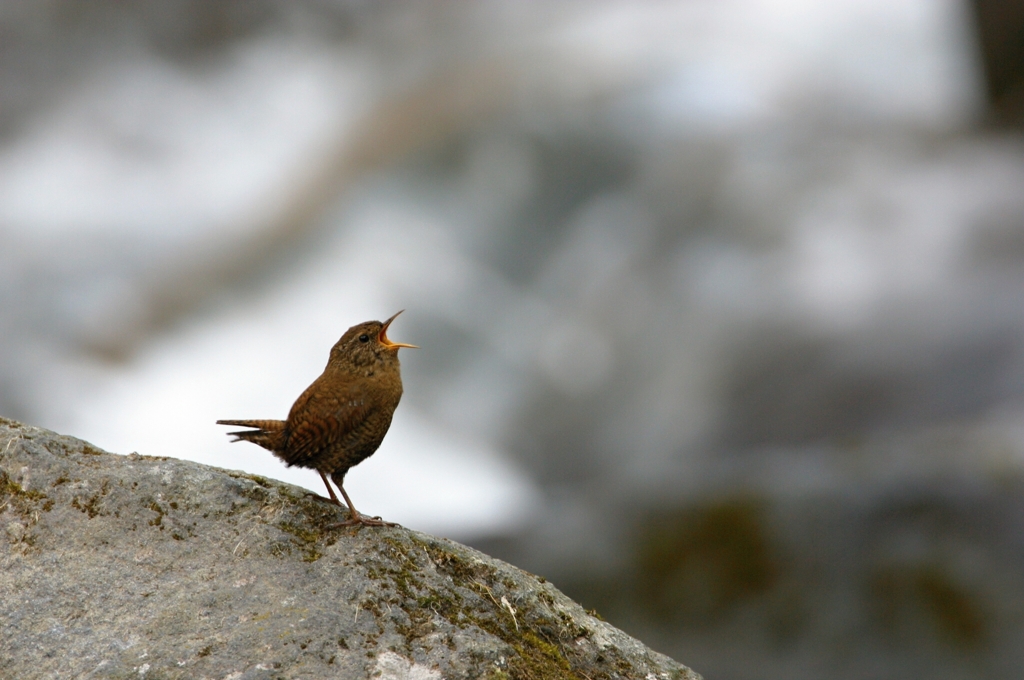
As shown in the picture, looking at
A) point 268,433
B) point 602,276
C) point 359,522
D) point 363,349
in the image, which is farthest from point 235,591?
point 602,276

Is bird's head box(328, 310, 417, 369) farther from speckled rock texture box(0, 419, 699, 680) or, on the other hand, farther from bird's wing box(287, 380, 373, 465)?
speckled rock texture box(0, 419, 699, 680)

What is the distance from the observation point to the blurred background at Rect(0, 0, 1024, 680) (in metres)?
8.86

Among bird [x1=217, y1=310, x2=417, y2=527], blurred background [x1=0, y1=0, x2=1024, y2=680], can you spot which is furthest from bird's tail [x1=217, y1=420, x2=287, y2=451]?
blurred background [x1=0, y1=0, x2=1024, y2=680]

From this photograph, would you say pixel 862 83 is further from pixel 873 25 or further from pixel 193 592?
pixel 193 592

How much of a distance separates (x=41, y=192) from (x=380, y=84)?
550cm

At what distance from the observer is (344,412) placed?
441 cm

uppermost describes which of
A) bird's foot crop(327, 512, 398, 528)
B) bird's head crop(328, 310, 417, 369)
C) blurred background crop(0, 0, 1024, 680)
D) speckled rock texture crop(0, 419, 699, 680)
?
blurred background crop(0, 0, 1024, 680)

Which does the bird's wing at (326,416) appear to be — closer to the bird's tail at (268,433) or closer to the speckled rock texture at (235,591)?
the bird's tail at (268,433)

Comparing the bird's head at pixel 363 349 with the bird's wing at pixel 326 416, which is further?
the bird's head at pixel 363 349

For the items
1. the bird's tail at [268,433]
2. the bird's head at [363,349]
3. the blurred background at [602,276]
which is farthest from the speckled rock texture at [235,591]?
the blurred background at [602,276]

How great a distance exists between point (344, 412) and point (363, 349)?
322 millimetres

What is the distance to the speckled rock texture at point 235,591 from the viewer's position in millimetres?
3400

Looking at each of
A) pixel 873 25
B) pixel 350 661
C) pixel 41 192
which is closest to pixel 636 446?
pixel 873 25

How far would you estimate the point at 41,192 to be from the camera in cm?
1603
